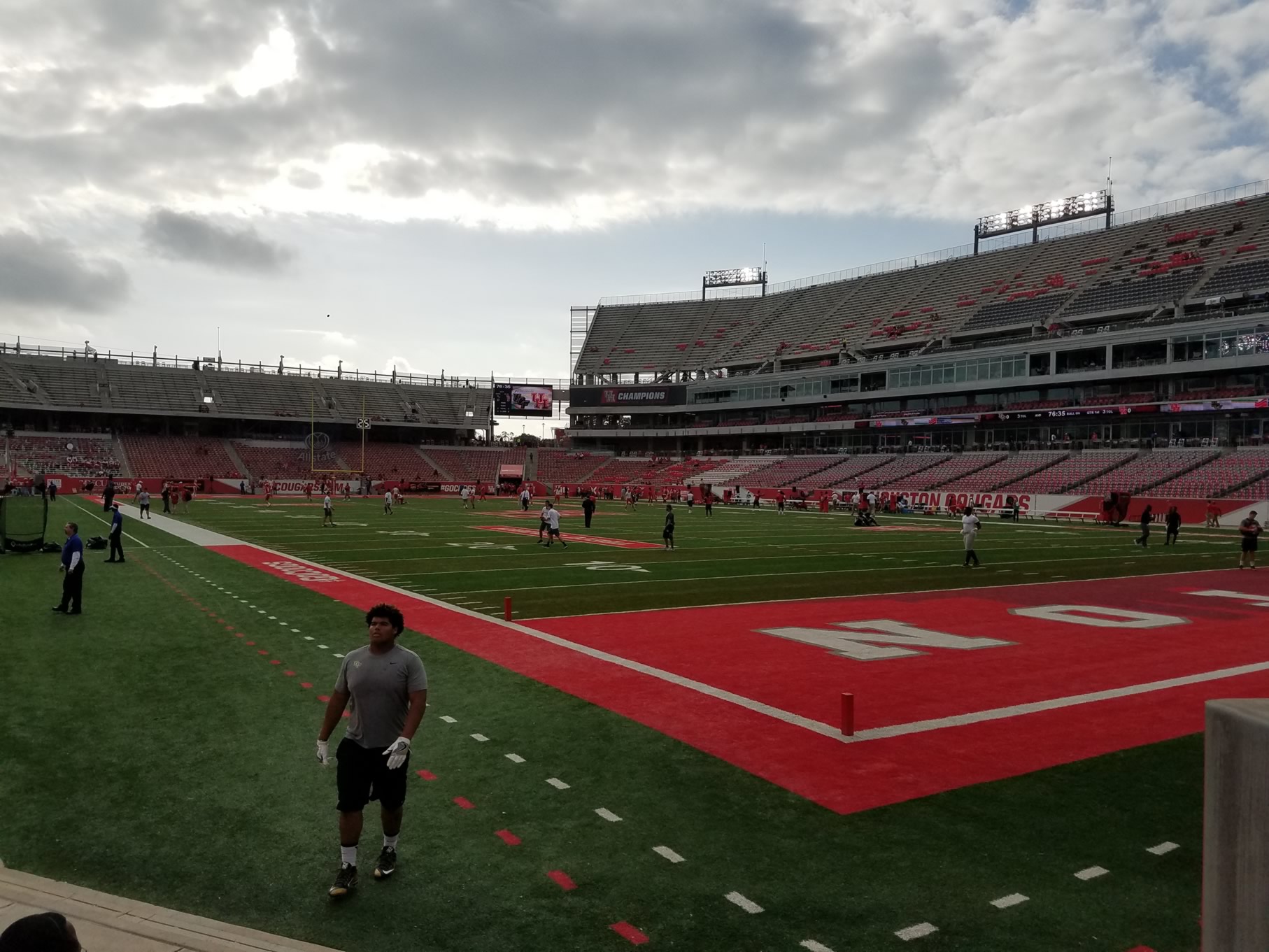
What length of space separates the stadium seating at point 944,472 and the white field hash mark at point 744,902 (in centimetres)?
5506

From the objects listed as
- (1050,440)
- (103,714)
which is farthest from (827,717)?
(1050,440)

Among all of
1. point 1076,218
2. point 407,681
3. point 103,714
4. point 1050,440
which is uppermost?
point 1076,218

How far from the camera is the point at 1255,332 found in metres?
49.3

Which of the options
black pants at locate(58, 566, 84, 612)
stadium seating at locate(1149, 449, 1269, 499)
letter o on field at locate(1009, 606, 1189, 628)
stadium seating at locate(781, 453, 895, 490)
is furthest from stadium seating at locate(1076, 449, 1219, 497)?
black pants at locate(58, 566, 84, 612)

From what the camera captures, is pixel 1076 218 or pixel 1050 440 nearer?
pixel 1050 440

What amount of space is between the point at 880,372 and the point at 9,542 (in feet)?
211

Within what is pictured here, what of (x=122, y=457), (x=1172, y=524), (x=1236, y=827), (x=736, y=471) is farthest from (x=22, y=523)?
(x=736, y=471)

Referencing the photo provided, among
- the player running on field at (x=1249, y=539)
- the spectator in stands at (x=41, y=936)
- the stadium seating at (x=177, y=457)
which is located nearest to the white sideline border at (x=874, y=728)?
the spectator in stands at (x=41, y=936)

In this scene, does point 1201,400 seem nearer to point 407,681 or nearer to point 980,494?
point 980,494

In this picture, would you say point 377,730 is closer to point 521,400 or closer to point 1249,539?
point 1249,539

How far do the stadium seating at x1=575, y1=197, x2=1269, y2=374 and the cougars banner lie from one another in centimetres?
425

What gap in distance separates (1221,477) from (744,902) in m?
49.6

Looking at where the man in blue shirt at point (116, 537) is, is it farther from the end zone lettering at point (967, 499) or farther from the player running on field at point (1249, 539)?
the end zone lettering at point (967, 499)

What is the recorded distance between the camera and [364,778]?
5.04 meters
